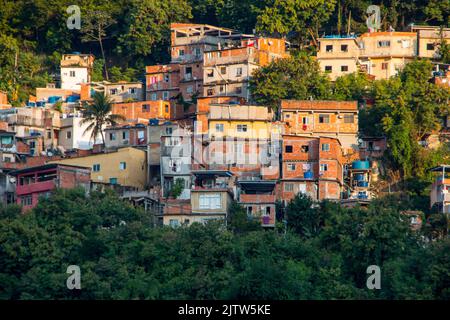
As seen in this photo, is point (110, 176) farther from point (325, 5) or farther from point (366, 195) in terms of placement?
point (325, 5)

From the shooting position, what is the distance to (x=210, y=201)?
70125 millimetres

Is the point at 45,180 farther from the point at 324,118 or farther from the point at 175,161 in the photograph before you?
the point at 324,118

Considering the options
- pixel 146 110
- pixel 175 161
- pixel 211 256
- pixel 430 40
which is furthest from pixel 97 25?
pixel 211 256

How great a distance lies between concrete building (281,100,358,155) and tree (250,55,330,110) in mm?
2113

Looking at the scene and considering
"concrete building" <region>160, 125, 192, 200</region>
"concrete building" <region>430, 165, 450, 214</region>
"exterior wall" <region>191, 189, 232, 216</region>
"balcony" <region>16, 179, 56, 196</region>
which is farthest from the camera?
"concrete building" <region>160, 125, 192, 200</region>

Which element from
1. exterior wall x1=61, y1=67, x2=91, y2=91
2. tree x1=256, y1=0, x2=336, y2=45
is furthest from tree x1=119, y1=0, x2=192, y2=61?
tree x1=256, y1=0, x2=336, y2=45

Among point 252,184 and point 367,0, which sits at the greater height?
point 367,0

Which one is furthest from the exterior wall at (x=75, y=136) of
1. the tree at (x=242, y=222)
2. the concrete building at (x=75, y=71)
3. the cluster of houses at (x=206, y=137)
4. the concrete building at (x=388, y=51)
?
the concrete building at (x=388, y=51)

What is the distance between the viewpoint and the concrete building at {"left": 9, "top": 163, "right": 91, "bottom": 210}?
71.8m

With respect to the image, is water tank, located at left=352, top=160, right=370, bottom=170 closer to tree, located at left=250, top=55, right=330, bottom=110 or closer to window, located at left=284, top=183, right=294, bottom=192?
window, located at left=284, top=183, right=294, bottom=192

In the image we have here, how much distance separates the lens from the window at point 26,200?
71.9 meters
